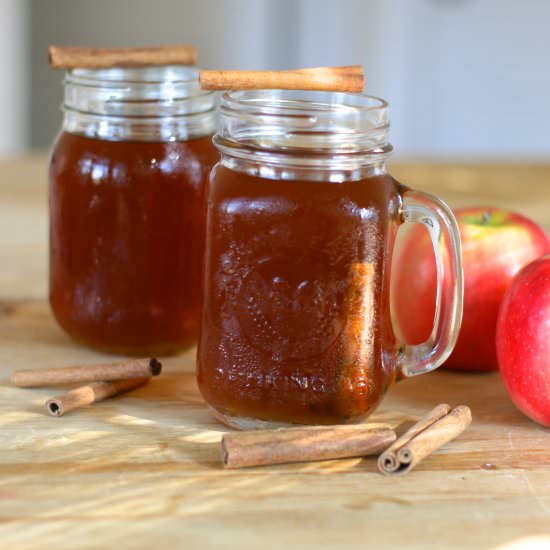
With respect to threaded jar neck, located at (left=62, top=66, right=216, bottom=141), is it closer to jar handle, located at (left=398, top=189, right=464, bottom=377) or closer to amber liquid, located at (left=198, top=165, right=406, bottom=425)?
amber liquid, located at (left=198, top=165, right=406, bottom=425)

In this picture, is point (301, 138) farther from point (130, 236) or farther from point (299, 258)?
point (130, 236)

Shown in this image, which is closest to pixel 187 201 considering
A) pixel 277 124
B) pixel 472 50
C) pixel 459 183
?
pixel 277 124

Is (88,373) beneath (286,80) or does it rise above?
beneath

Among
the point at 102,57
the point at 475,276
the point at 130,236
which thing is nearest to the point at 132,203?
the point at 130,236

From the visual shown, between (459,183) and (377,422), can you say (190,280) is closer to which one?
(377,422)

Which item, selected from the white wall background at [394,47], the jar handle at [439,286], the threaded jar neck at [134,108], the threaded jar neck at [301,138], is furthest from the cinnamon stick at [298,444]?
the white wall background at [394,47]

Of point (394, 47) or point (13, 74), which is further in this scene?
point (394, 47)
